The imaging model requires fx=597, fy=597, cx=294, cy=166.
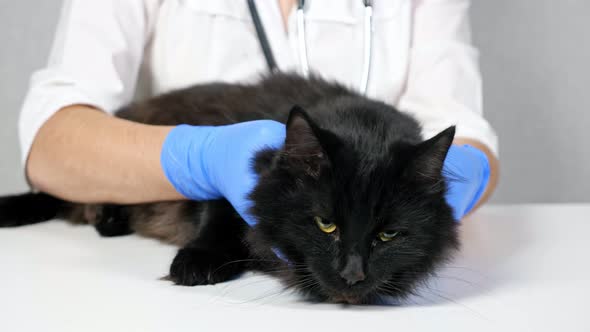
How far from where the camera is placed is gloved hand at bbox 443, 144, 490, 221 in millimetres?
1452

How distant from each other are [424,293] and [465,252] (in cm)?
36

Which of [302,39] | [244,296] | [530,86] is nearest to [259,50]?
[302,39]

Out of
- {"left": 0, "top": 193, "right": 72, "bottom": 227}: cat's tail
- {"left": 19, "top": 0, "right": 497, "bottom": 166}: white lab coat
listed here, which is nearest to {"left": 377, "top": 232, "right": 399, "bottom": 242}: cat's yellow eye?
{"left": 19, "top": 0, "right": 497, "bottom": 166}: white lab coat

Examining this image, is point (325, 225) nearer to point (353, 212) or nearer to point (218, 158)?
point (353, 212)

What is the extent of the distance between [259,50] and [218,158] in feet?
2.10

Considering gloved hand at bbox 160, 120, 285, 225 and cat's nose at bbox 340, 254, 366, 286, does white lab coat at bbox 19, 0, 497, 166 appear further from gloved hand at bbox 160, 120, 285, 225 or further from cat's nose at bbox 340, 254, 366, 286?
cat's nose at bbox 340, 254, 366, 286

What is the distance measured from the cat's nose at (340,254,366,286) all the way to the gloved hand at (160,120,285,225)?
0.28 meters

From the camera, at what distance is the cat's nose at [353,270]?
104 centimetres

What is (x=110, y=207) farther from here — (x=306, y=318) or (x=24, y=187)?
(x=24, y=187)

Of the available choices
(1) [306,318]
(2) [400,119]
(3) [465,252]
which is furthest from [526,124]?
(1) [306,318]

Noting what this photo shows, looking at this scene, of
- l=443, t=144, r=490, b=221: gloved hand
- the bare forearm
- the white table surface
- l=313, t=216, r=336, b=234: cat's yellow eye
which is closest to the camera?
the white table surface

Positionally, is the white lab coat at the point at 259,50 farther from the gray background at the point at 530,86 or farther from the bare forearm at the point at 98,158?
the gray background at the point at 530,86

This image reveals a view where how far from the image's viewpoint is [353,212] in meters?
1.06

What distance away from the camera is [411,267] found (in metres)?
1.17
